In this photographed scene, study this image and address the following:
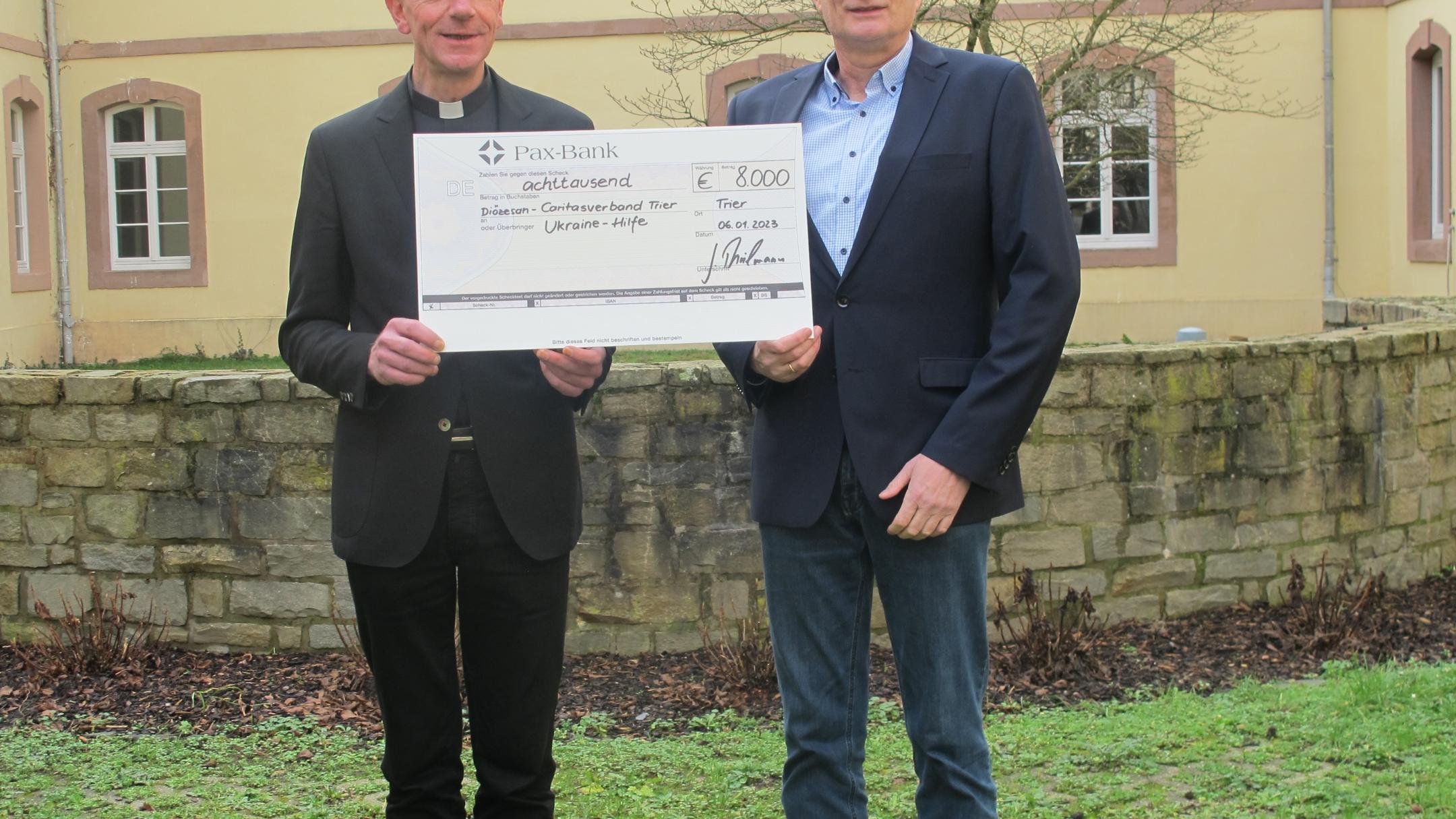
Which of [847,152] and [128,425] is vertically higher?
[847,152]

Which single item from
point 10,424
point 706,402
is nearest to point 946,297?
point 706,402

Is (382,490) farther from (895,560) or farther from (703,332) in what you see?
(895,560)

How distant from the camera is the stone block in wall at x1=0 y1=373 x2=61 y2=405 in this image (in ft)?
19.4

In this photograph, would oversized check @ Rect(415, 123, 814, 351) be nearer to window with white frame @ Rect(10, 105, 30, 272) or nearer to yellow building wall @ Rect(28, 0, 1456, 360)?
yellow building wall @ Rect(28, 0, 1456, 360)

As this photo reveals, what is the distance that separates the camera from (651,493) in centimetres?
575

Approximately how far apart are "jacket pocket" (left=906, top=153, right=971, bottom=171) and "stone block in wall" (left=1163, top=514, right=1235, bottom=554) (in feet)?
12.8

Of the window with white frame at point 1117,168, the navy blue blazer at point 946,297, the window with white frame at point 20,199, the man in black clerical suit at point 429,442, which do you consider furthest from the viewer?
the window with white frame at point 20,199

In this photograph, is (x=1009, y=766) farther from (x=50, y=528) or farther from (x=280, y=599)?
(x=50, y=528)

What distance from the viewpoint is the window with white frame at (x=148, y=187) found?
56.3 feet

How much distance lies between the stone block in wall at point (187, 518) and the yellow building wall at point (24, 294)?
10908 mm

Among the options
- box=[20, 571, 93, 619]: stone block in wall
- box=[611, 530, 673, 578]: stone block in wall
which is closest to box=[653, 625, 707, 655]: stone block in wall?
box=[611, 530, 673, 578]: stone block in wall

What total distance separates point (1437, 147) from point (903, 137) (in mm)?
13942

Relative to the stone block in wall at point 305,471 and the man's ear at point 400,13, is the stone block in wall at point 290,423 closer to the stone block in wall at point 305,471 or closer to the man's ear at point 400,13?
the stone block in wall at point 305,471
